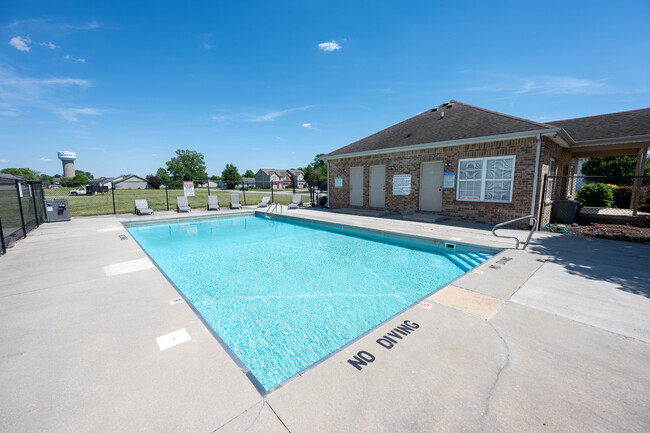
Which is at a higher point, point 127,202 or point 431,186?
point 431,186

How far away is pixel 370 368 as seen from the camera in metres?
2.04

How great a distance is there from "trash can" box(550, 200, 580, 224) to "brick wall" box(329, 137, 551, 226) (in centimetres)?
243

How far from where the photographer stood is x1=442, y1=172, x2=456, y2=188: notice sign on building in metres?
9.73

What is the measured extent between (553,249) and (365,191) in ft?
27.1

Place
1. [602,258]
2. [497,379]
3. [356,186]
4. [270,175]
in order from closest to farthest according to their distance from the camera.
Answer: [497,379], [602,258], [356,186], [270,175]

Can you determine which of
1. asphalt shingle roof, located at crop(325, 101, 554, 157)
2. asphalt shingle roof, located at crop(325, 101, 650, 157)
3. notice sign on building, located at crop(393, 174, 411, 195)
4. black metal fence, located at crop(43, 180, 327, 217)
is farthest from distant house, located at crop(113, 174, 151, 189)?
notice sign on building, located at crop(393, 174, 411, 195)

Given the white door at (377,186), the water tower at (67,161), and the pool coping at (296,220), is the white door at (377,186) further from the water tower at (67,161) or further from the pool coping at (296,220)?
the water tower at (67,161)

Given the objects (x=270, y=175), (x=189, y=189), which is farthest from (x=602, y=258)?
(x=270, y=175)

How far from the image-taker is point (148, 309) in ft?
10.3

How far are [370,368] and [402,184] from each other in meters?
10.2

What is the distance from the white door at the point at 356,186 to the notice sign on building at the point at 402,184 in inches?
85.3

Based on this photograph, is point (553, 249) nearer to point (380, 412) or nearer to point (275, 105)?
point (380, 412)

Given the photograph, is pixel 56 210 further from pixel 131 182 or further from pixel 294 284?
pixel 131 182

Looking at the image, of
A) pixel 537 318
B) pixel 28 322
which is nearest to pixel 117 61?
pixel 28 322
